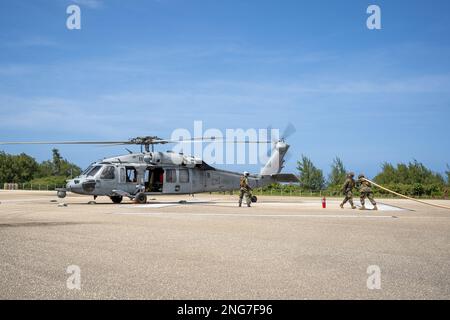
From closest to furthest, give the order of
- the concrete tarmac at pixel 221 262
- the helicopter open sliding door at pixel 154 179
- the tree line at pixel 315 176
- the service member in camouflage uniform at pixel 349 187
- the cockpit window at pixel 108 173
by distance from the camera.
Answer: the concrete tarmac at pixel 221 262, the service member in camouflage uniform at pixel 349 187, the cockpit window at pixel 108 173, the helicopter open sliding door at pixel 154 179, the tree line at pixel 315 176

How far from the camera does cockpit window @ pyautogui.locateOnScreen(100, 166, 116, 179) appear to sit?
84.8 feet

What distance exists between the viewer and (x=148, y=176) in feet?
91.4

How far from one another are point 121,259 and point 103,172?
18905 mm

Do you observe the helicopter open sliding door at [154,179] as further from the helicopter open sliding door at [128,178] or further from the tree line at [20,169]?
the tree line at [20,169]

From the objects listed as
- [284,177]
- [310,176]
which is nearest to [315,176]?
[310,176]

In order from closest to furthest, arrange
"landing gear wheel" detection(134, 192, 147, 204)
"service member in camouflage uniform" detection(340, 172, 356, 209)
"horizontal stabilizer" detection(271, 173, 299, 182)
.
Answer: "service member in camouflage uniform" detection(340, 172, 356, 209) → "landing gear wheel" detection(134, 192, 147, 204) → "horizontal stabilizer" detection(271, 173, 299, 182)

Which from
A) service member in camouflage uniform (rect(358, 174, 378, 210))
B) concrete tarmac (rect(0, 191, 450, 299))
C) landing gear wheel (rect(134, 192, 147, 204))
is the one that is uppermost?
service member in camouflage uniform (rect(358, 174, 378, 210))

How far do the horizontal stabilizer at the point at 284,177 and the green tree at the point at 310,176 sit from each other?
61247 millimetres

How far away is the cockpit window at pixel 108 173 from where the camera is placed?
25845mm

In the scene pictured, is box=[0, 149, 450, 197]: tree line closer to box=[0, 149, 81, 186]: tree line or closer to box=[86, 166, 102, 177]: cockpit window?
box=[0, 149, 81, 186]: tree line

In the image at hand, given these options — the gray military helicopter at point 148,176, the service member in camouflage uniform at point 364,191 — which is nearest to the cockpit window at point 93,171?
the gray military helicopter at point 148,176

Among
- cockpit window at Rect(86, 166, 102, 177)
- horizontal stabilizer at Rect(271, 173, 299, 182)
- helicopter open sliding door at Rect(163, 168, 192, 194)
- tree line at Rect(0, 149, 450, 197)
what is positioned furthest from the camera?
tree line at Rect(0, 149, 450, 197)

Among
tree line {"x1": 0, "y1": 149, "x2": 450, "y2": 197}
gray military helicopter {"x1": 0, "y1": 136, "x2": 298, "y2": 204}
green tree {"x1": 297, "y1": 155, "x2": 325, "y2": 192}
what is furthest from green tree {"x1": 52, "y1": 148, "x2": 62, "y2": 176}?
gray military helicopter {"x1": 0, "y1": 136, "x2": 298, "y2": 204}
